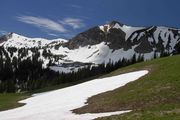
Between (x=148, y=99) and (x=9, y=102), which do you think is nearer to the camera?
(x=148, y=99)

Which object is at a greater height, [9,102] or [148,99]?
[148,99]

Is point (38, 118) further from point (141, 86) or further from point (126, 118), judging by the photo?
point (141, 86)

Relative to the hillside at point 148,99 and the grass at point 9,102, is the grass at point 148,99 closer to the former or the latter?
the hillside at point 148,99

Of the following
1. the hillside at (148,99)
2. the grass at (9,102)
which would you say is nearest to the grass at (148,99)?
the hillside at (148,99)

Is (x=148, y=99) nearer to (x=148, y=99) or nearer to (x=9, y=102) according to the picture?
(x=148, y=99)

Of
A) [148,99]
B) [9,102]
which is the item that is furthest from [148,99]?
[9,102]

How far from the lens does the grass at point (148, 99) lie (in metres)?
33.0

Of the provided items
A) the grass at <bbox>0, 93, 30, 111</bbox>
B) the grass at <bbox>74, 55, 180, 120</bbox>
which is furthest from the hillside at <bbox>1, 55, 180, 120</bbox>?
the grass at <bbox>0, 93, 30, 111</bbox>

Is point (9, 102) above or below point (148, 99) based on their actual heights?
below

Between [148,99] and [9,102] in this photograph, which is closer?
[148,99]

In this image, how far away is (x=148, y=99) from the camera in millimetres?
42188

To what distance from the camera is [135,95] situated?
148 feet

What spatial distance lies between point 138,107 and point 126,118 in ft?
25.1

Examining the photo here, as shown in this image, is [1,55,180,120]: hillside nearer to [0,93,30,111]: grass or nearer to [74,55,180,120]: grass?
[74,55,180,120]: grass
